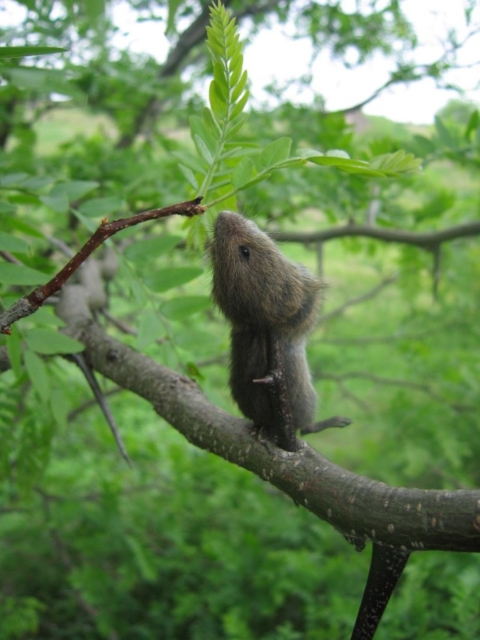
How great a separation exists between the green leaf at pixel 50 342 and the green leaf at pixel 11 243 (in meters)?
0.22

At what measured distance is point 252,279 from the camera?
91 cm

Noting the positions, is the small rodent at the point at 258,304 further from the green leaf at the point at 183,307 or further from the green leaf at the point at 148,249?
the green leaf at the point at 148,249

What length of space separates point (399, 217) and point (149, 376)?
1.92 meters

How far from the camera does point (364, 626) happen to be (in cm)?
79

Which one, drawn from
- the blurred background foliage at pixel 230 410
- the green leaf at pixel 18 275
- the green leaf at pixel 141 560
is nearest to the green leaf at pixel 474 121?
the blurred background foliage at pixel 230 410

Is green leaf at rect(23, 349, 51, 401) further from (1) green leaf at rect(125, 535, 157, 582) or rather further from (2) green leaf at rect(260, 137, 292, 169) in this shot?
(1) green leaf at rect(125, 535, 157, 582)

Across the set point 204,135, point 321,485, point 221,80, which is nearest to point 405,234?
point 204,135

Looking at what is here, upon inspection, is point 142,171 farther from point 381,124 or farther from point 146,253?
point 381,124

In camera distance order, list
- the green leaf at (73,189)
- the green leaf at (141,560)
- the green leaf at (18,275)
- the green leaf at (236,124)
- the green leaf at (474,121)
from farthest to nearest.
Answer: the green leaf at (141,560) < the green leaf at (474,121) < the green leaf at (73,189) < the green leaf at (18,275) < the green leaf at (236,124)

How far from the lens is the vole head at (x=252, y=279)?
916 mm

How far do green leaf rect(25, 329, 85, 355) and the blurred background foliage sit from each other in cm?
36

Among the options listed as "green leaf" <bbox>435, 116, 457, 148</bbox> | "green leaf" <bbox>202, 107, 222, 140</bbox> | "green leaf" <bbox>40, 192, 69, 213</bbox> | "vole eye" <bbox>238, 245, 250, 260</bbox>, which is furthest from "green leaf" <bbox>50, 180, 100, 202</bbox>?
"green leaf" <bbox>435, 116, 457, 148</bbox>

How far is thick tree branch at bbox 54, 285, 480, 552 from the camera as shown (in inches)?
26.9

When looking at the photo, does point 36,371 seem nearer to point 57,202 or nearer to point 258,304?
point 57,202
